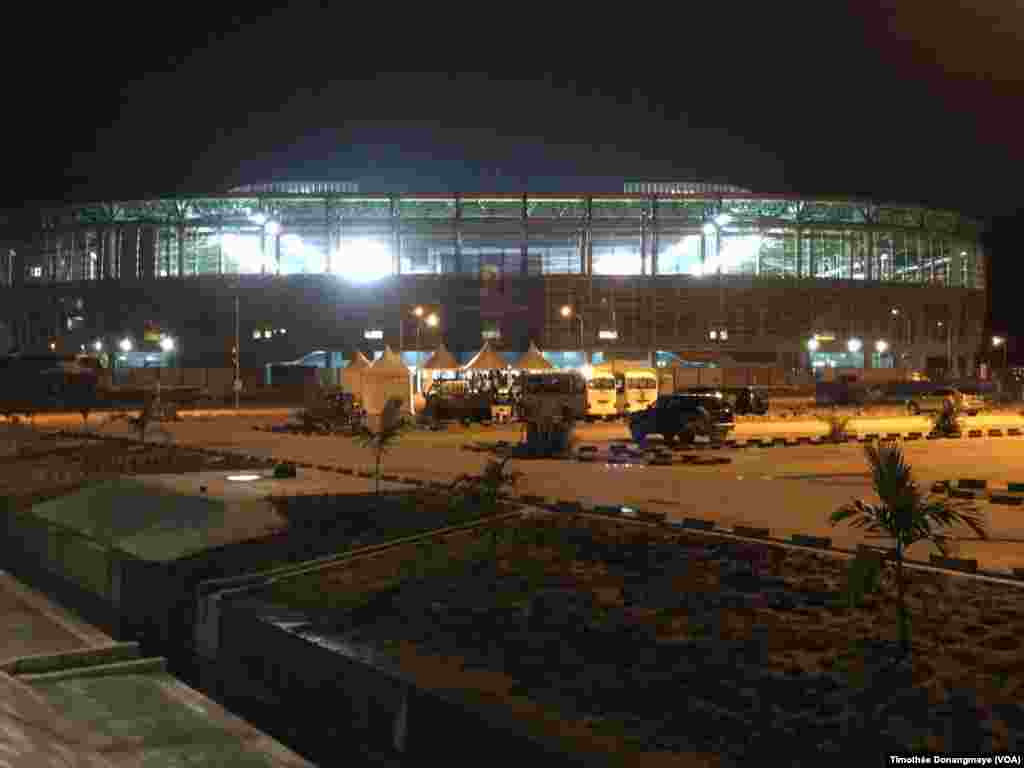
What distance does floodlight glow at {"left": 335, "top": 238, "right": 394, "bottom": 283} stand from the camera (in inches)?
3612

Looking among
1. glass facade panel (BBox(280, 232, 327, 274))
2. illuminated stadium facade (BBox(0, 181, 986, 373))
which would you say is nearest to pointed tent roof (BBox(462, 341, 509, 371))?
illuminated stadium facade (BBox(0, 181, 986, 373))

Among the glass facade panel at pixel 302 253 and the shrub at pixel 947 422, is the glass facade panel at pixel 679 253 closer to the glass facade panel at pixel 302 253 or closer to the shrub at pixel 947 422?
the glass facade panel at pixel 302 253

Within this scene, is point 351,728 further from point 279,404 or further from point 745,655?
point 279,404

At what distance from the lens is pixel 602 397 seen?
165ft

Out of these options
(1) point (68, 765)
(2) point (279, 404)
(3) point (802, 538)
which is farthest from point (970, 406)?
(1) point (68, 765)

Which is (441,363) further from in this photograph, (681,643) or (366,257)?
(681,643)

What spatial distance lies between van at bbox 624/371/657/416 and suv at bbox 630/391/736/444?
1738 cm

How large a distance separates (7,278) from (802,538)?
104 metres

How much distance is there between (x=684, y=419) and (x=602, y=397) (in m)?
18.7

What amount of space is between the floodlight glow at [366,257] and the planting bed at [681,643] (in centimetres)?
8028

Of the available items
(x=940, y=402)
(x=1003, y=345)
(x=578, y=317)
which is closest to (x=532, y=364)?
(x=940, y=402)

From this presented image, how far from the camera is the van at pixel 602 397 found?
1950 inches

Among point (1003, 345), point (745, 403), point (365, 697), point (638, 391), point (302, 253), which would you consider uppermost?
point (302, 253)

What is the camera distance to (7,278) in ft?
336
